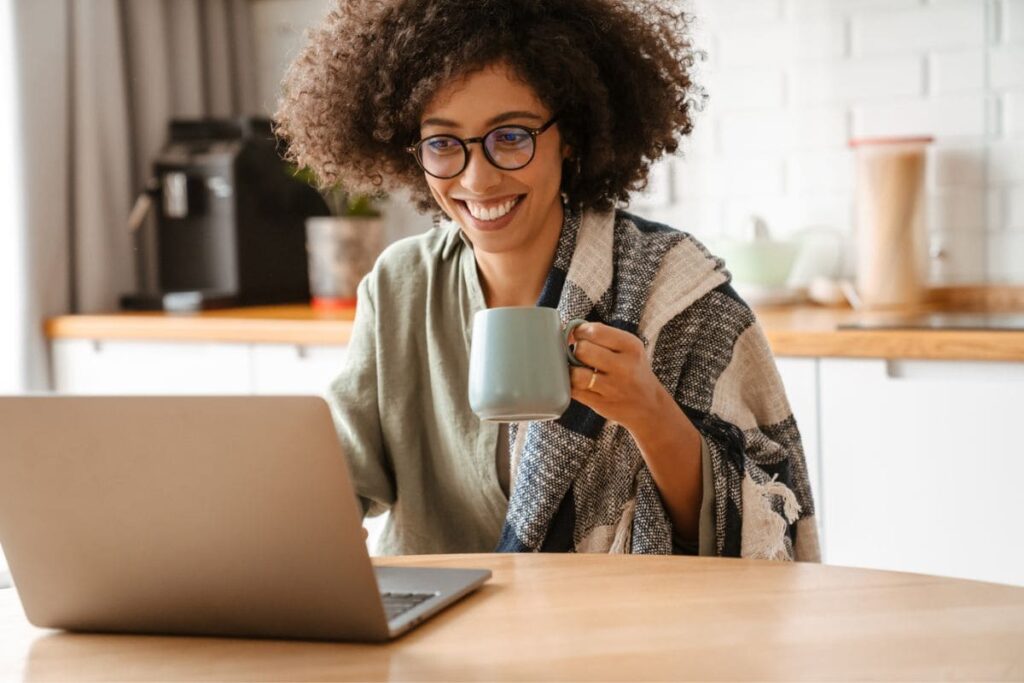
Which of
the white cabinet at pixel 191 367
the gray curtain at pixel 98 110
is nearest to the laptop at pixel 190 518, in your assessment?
the white cabinet at pixel 191 367

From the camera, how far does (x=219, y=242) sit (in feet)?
10.3

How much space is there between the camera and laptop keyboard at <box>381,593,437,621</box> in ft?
3.32

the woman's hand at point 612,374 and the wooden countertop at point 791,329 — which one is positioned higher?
the woman's hand at point 612,374

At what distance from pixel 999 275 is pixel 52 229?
207cm

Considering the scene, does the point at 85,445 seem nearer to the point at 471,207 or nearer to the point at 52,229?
the point at 471,207

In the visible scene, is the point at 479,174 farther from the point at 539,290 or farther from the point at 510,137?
the point at 539,290

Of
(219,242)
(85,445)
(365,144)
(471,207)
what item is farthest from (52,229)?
(85,445)

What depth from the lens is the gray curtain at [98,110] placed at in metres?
3.01

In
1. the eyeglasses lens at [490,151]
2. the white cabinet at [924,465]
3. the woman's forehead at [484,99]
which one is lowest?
the white cabinet at [924,465]

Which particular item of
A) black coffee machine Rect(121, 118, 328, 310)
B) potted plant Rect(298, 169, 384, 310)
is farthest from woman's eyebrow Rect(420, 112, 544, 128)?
black coffee machine Rect(121, 118, 328, 310)

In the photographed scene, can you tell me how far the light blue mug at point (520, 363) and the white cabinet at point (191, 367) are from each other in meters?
1.46

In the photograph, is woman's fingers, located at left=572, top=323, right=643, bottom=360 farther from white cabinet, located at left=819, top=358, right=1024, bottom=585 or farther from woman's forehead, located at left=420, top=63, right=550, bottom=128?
white cabinet, located at left=819, top=358, right=1024, bottom=585

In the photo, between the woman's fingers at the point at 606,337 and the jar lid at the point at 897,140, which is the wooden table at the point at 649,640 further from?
the jar lid at the point at 897,140

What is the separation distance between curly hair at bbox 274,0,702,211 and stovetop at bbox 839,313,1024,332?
603mm
